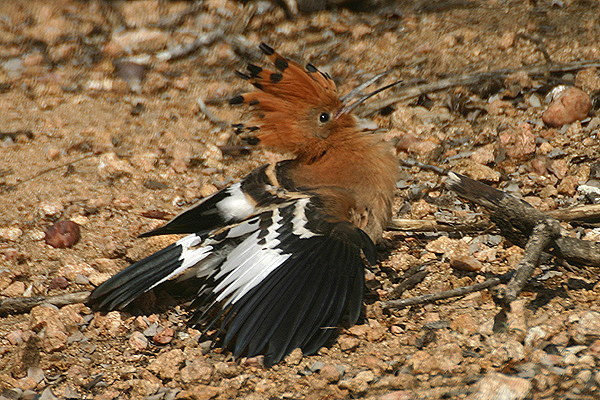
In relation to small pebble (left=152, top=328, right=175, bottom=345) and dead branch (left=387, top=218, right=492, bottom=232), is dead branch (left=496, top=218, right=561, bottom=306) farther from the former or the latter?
small pebble (left=152, top=328, right=175, bottom=345)

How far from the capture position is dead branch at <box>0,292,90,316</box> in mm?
2668

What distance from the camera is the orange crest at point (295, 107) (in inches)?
132

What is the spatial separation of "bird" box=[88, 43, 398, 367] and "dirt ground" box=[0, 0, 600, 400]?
4.3 inches

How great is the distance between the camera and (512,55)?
421cm

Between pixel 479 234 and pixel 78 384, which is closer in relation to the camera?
pixel 78 384

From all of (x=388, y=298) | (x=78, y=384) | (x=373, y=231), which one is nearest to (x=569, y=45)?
(x=373, y=231)

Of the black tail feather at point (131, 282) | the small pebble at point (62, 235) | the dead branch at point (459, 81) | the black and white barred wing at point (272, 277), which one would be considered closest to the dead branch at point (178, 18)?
the dead branch at point (459, 81)

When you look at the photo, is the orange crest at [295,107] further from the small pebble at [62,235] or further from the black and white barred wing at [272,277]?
the small pebble at [62,235]

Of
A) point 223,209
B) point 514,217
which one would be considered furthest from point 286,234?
point 514,217

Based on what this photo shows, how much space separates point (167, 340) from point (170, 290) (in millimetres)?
338

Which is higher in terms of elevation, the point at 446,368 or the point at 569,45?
the point at 569,45

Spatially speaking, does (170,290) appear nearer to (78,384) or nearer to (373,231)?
(78,384)

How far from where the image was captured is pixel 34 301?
8.77 ft

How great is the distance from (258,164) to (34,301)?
1.68 meters
